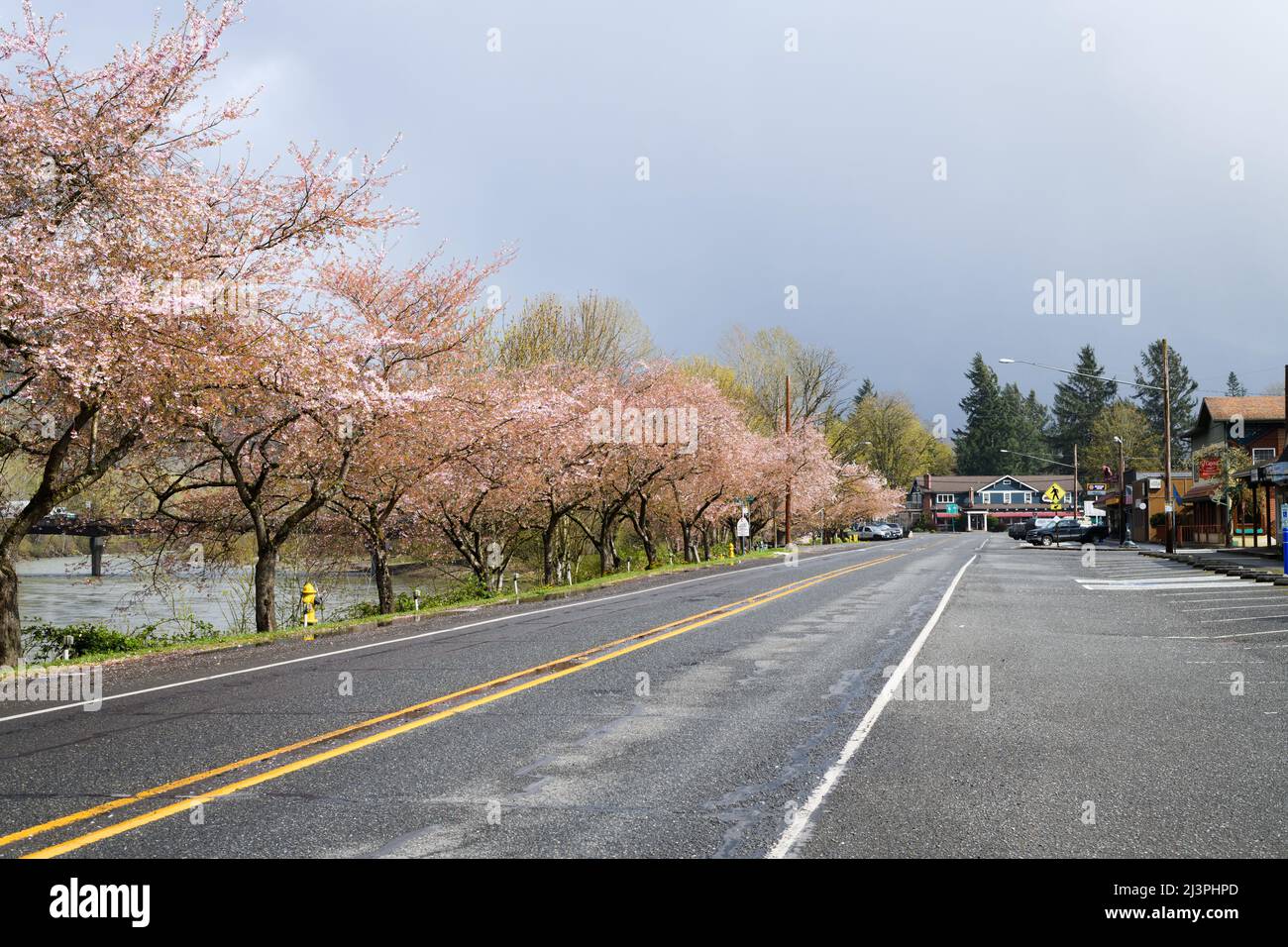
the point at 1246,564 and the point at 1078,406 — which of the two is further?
the point at 1078,406

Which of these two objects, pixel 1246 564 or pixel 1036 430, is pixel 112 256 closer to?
pixel 1246 564

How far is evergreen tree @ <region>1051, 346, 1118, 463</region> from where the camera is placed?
147875 millimetres

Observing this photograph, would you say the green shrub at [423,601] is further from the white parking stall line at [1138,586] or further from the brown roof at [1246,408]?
the brown roof at [1246,408]

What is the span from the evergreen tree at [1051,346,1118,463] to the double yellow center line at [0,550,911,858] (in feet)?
481

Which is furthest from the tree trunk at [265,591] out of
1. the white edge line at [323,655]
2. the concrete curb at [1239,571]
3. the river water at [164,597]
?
the concrete curb at [1239,571]

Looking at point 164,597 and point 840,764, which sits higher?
point 840,764

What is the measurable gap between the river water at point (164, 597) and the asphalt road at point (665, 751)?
12.3m

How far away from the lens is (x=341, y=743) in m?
7.83

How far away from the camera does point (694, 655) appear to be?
1280cm

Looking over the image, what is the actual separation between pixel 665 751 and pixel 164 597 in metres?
22.1

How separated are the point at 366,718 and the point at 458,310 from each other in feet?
49.7

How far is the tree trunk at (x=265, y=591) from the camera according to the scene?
60.1ft

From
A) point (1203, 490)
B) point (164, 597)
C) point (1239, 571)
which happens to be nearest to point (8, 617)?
point (164, 597)
